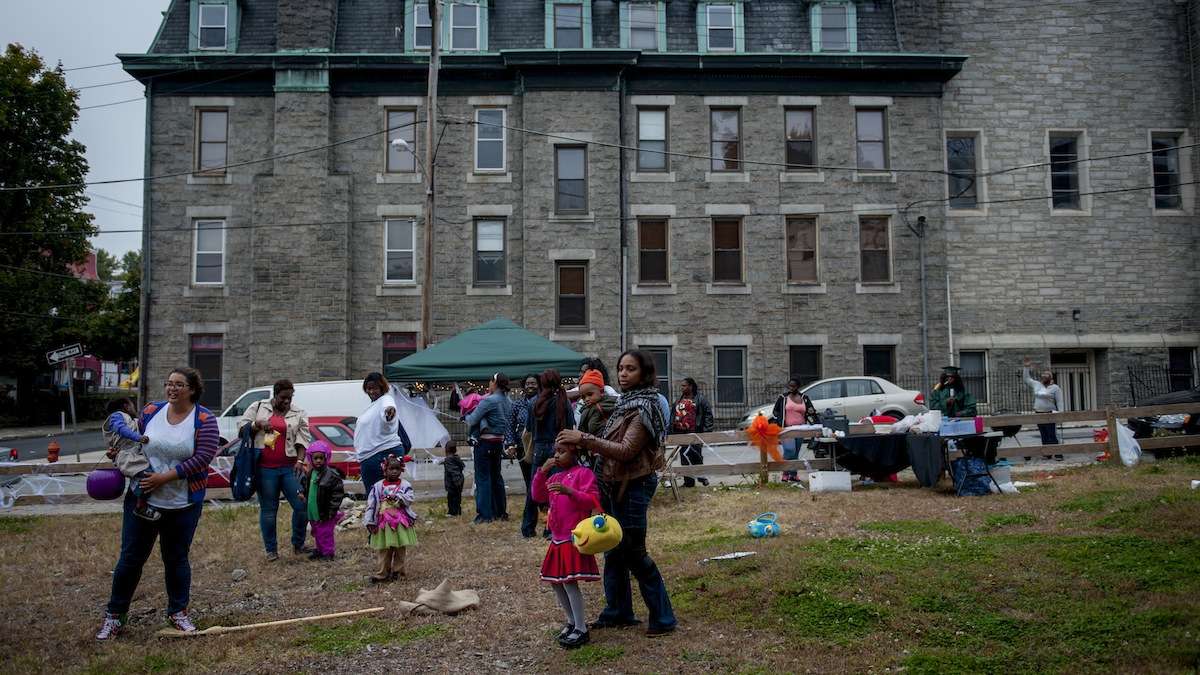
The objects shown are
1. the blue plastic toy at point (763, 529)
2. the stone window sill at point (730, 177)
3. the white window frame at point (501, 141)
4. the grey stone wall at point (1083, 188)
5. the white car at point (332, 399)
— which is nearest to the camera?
the blue plastic toy at point (763, 529)

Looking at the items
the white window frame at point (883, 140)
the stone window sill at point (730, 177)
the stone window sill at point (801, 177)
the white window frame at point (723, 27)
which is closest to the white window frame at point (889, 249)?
the white window frame at point (883, 140)

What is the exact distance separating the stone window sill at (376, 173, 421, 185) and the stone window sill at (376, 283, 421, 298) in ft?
9.97

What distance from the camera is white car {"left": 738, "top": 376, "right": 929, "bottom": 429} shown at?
23.0m

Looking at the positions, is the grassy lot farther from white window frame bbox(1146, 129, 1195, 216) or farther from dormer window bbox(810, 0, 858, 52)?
white window frame bbox(1146, 129, 1195, 216)

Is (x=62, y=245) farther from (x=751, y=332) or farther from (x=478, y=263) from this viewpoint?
(x=751, y=332)

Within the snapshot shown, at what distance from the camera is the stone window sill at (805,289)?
91.2 ft

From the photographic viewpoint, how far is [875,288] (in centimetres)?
2792

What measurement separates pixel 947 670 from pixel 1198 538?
12.7 ft

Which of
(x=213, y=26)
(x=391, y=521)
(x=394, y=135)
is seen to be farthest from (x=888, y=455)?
(x=213, y=26)

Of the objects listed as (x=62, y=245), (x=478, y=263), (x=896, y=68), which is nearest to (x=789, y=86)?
(x=896, y=68)

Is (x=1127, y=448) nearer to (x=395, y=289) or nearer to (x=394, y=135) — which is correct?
(x=395, y=289)

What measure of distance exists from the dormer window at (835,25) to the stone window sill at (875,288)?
23.6 ft

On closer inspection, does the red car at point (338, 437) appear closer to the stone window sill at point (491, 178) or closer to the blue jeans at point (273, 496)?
the blue jeans at point (273, 496)

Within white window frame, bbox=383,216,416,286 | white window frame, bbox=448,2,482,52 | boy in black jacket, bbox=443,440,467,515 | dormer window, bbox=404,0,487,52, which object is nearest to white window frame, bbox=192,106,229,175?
white window frame, bbox=383,216,416,286
